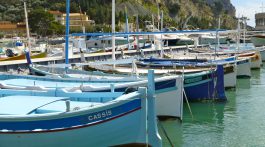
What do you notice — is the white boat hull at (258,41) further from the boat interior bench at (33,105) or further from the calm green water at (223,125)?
the boat interior bench at (33,105)

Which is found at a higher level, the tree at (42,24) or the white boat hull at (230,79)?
the tree at (42,24)

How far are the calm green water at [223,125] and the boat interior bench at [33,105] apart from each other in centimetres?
477

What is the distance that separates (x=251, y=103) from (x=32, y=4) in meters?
121

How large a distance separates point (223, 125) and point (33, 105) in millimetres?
9905

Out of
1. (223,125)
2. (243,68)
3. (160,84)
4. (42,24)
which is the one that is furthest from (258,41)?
(160,84)

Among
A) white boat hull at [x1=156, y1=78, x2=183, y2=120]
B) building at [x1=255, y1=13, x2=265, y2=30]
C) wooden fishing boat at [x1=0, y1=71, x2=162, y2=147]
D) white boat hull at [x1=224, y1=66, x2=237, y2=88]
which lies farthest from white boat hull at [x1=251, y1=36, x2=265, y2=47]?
wooden fishing boat at [x1=0, y1=71, x2=162, y2=147]

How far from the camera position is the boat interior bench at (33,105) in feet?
38.2

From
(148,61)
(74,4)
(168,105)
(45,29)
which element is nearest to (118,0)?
(74,4)

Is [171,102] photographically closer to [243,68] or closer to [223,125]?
[223,125]

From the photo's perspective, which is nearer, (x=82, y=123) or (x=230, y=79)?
(x=82, y=123)

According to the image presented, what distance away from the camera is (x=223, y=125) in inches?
751

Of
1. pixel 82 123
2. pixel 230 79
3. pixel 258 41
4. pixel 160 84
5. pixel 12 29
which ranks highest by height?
pixel 12 29

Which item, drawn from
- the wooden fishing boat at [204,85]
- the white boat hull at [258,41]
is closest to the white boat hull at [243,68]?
the wooden fishing boat at [204,85]

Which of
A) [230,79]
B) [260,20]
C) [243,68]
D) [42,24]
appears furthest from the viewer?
[260,20]
